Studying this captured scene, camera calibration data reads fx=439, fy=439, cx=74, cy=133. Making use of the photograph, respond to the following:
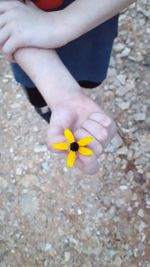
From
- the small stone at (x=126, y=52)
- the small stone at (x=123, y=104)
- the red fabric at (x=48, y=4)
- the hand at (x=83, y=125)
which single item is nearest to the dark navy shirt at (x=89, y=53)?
the red fabric at (x=48, y=4)

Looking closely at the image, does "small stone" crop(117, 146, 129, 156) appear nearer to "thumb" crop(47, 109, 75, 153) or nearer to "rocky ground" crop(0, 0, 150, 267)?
"rocky ground" crop(0, 0, 150, 267)

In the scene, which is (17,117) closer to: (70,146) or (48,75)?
(48,75)

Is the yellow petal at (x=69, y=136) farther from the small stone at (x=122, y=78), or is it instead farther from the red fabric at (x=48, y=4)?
the small stone at (x=122, y=78)

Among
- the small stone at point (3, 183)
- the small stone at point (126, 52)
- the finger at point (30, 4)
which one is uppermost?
the finger at point (30, 4)

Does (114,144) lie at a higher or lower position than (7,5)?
lower

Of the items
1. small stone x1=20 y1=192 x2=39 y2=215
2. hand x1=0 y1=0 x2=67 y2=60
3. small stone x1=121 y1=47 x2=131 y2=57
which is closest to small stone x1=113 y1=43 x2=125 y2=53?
small stone x1=121 y1=47 x2=131 y2=57

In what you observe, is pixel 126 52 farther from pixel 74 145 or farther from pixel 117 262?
pixel 74 145

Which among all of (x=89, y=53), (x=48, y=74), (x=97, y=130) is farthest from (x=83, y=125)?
(x=89, y=53)
